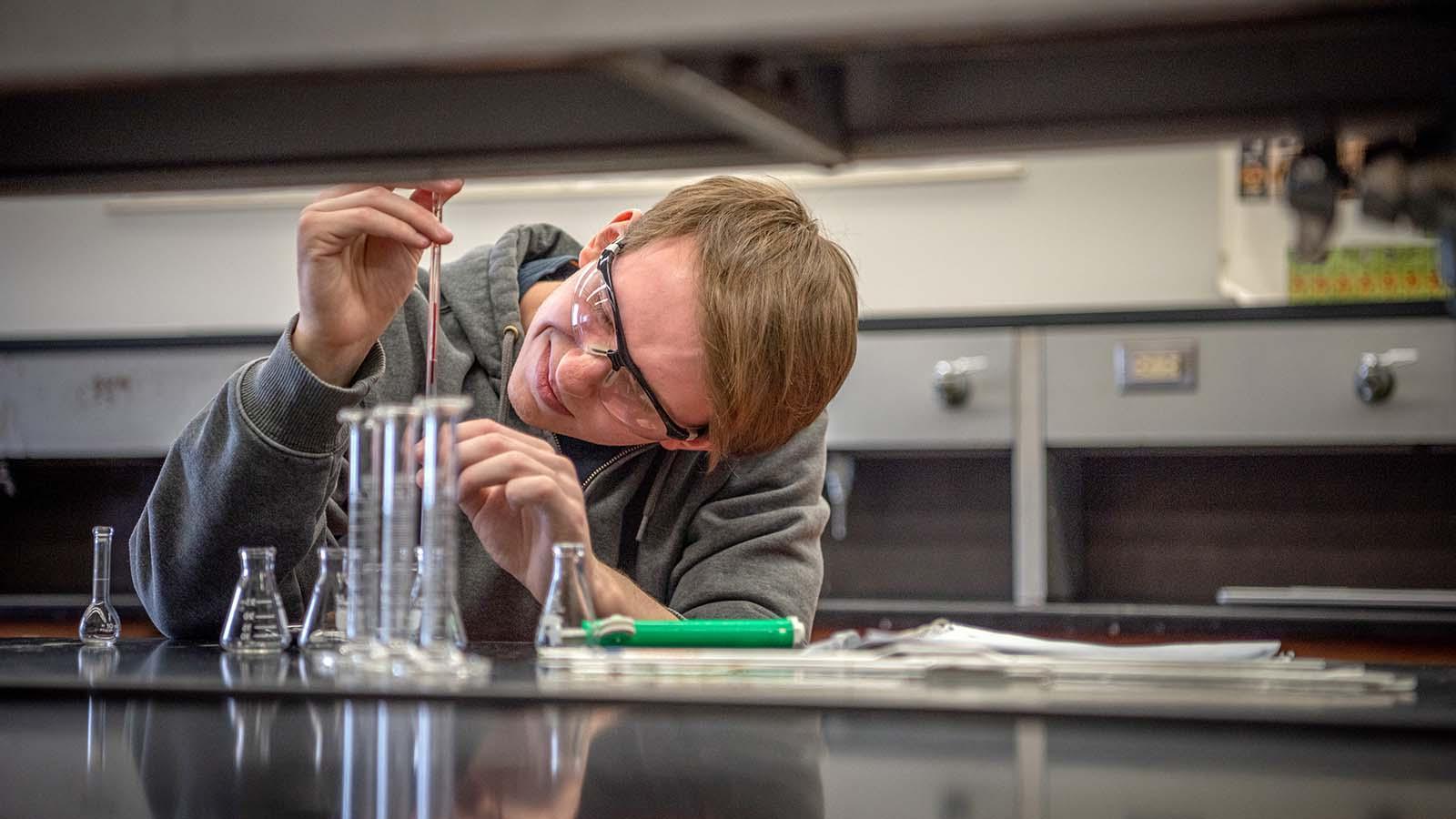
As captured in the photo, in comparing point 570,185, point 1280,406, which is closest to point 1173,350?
point 1280,406

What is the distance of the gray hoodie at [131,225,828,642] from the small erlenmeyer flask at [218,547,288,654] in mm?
155

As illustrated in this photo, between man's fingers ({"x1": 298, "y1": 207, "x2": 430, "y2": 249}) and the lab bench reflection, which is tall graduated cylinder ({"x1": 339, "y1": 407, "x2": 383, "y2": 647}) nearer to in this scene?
the lab bench reflection

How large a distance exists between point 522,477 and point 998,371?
60.4 inches

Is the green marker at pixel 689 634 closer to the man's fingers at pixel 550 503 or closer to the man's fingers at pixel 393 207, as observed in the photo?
the man's fingers at pixel 550 503

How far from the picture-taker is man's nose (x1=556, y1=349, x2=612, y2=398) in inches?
52.3

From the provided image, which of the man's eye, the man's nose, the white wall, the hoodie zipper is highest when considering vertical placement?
the white wall

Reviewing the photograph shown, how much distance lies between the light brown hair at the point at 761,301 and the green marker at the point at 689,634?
33 cm

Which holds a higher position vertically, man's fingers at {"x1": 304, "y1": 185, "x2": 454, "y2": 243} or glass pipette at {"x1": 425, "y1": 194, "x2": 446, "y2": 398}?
man's fingers at {"x1": 304, "y1": 185, "x2": 454, "y2": 243}

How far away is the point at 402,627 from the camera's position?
904mm

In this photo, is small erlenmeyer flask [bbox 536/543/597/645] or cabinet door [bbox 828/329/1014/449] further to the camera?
cabinet door [bbox 828/329/1014/449]

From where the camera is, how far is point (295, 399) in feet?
4.02

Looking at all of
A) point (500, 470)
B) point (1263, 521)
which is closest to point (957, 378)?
point (1263, 521)

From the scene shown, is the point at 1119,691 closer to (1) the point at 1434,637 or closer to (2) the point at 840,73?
(2) the point at 840,73

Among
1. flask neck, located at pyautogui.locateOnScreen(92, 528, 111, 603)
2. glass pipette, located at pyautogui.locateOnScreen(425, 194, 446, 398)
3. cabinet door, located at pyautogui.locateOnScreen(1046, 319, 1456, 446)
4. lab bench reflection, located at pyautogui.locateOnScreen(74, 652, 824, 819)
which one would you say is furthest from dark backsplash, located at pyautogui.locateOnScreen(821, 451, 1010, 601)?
lab bench reflection, located at pyautogui.locateOnScreen(74, 652, 824, 819)
